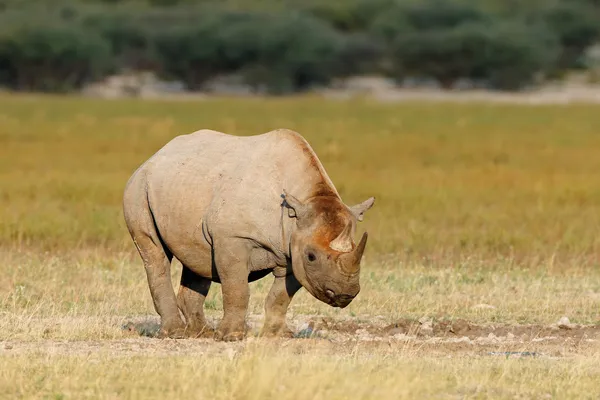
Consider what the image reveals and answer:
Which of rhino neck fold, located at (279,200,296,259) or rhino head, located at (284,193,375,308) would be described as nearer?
rhino head, located at (284,193,375,308)

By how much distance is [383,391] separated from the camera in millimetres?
9234

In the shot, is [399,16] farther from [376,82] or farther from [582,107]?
[582,107]

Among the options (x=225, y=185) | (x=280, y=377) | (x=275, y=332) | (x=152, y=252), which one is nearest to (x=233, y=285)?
(x=275, y=332)

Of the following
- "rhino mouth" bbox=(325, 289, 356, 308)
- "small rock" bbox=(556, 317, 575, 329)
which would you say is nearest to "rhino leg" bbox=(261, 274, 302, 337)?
"rhino mouth" bbox=(325, 289, 356, 308)

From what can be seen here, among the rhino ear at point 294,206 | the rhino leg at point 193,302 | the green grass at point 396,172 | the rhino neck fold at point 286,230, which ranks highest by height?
the rhino ear at point 294,206

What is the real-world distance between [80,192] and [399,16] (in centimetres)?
9332

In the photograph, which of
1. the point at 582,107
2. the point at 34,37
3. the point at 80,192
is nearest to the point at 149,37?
the point at 34,37

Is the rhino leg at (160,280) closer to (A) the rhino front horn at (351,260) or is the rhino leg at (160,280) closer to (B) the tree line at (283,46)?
(A) the rhino front horn at (351,260)

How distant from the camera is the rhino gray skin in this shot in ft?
36.6

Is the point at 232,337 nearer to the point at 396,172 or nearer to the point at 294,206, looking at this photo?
the point at 294,206

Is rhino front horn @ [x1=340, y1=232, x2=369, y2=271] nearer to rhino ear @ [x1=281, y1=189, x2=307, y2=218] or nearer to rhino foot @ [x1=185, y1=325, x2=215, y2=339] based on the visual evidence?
rhino ear @ [x1=281, y1=189, x2=307, y2=218]

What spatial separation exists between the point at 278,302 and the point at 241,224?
803 mm

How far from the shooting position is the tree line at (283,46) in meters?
98.6

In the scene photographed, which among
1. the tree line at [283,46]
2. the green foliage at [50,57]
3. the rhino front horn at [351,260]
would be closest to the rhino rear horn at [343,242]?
the rhino front horn at [351,260]
